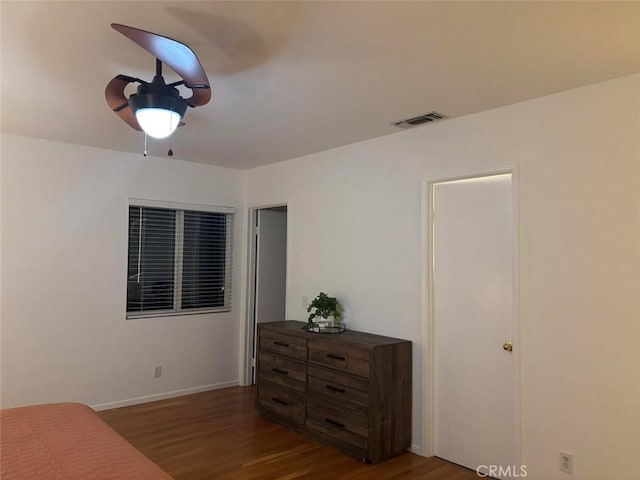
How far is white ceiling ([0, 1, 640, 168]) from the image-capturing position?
81.6 inches

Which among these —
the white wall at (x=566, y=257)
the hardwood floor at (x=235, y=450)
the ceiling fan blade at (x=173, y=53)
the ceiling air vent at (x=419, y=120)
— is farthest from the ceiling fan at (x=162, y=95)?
the hardwood floor at (x=235, y=450)

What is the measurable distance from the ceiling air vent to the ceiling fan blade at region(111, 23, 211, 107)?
1834 millimetres

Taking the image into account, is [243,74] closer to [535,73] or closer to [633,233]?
[535,73]

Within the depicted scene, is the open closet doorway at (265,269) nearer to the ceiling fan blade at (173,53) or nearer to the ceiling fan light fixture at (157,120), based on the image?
the ceiling fan light fixture at (157,120)

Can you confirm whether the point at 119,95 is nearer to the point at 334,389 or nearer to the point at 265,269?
the point at 334,389

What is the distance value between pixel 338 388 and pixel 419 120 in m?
2.24

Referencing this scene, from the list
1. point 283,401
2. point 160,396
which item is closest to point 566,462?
point 283,401

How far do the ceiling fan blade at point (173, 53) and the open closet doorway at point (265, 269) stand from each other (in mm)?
3465

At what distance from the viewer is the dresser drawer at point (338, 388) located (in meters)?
3.60

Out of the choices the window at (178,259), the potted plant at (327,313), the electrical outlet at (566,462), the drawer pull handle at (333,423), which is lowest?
the drawer pull handle at (333,423)

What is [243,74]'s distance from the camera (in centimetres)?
277

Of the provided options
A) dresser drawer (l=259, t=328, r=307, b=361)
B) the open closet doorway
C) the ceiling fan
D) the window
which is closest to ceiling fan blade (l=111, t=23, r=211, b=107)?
the ceiling fan

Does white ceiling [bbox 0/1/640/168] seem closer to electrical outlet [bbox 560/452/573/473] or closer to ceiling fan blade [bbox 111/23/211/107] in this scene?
ceiling fan blade [bbox 111/23/211/107]

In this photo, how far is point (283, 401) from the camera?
433 centimetres
